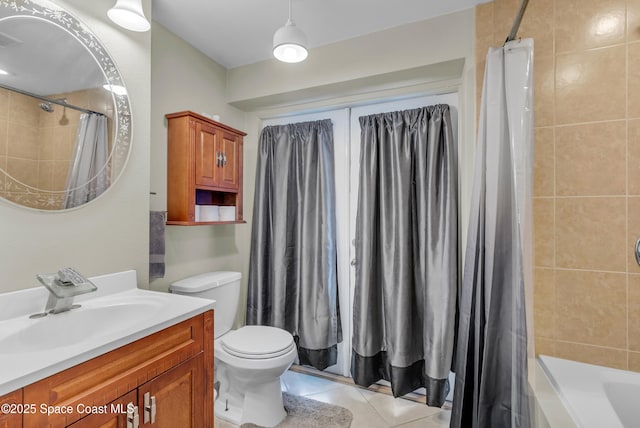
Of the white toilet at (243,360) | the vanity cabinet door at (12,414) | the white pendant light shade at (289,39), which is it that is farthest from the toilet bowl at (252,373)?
the white pendant light shade at (289,39)

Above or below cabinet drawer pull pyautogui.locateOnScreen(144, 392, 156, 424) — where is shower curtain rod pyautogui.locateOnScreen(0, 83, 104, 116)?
above

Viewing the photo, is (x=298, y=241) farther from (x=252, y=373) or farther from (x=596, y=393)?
(x=596, y=393)

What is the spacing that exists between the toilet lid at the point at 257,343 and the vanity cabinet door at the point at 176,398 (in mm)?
477

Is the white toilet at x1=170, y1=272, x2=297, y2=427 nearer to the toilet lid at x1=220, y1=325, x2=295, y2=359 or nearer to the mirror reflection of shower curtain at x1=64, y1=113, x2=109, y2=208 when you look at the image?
the toilet lid at x1=220, y1=325, x2=295, y2=359

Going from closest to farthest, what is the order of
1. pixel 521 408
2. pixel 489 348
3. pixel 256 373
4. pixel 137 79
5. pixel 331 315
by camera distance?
1. pixel 521 408
2. pixel 489 348
3. pixel 137 79
4. pixel 256 373
5. pixel 331 315

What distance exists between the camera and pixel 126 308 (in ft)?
4.11

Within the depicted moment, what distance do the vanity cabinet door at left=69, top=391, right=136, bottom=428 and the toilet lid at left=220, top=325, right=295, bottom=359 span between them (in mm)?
774

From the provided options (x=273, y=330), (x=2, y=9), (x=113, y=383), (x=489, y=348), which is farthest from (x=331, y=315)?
(x=2, y=9)

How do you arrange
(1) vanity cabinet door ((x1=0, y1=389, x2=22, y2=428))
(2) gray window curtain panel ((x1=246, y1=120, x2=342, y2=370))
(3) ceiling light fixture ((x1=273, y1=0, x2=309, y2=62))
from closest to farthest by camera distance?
(1) vanity cabinet door ((x1=0, y1=389, x2=22, y2=428)) < (3) ceiling light fixture ((x1=273, y1=0, x2=309, y2=62)) < (2) gray window curtain panel ((x1=246, y1=120, x2=342, y2=370))

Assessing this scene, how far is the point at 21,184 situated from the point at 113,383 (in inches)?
31.4

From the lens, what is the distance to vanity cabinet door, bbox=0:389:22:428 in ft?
2.23

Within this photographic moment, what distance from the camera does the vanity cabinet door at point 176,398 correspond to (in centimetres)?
100

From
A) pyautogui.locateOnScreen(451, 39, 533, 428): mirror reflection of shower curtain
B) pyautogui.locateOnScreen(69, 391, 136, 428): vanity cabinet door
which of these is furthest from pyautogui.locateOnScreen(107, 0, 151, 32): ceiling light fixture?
pyautogui.locateOnScreen(451, 39, 533, 428): mirror reflection of shower curtain

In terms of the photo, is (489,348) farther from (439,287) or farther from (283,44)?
(283,44)
